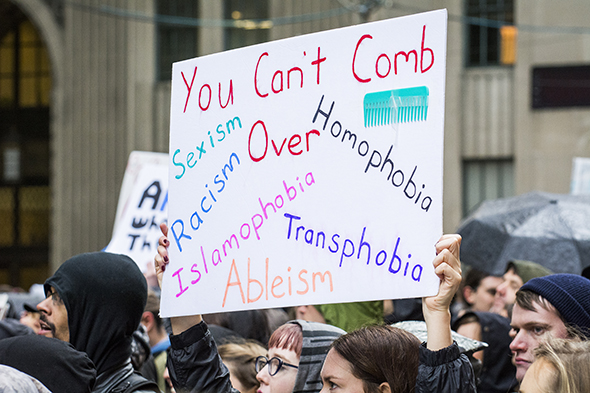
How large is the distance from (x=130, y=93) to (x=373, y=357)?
12848 millimetres

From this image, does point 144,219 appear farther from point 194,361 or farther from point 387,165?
point 387,165

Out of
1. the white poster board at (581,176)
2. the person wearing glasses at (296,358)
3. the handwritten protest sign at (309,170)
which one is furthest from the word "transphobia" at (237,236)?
the white poster board at (581,176)

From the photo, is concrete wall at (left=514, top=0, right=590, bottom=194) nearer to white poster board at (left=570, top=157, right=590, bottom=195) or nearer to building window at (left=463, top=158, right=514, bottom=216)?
building window at (left=463, top=158, right=514, bottom=216)

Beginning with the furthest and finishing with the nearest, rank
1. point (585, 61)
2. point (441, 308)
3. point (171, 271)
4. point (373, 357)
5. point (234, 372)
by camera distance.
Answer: point (585, 61), point (234, 372), point (171, 271), point (373, 357), point (441, 308)

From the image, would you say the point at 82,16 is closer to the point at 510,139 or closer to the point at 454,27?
the point at 454,27

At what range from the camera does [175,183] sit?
2.93 m

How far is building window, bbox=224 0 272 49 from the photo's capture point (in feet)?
48.5

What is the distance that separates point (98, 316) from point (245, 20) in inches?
492

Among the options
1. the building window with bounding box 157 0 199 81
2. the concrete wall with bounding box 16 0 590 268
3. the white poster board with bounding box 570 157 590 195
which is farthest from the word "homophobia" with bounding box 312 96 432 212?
the building window with bounding box 157 0 199 81

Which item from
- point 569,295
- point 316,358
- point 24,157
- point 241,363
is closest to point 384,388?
point 316,358

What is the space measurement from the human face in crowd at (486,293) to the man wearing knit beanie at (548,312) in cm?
273

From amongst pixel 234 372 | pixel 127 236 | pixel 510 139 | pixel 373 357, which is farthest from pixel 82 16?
pixel 373 357

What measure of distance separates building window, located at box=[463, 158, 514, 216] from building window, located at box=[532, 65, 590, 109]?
120cm

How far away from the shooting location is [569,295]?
280cm
